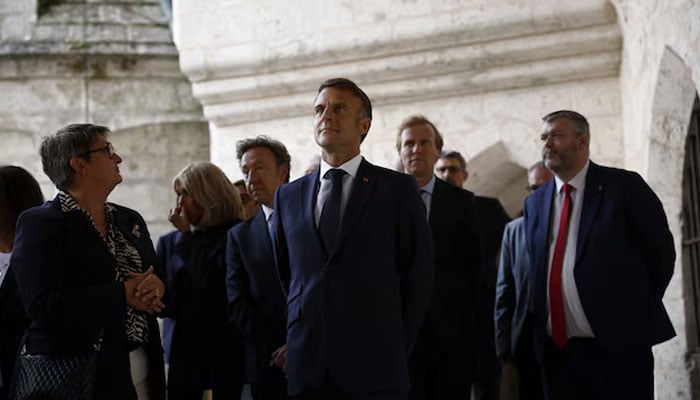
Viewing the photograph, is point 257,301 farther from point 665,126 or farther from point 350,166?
point 665,126

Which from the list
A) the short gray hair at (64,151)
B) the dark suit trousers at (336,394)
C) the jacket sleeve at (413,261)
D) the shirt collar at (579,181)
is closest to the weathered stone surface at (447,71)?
the shirt collar at (579,181)

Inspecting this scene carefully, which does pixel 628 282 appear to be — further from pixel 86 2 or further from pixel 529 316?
pixel 86 2

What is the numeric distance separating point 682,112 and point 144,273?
8.64 feet

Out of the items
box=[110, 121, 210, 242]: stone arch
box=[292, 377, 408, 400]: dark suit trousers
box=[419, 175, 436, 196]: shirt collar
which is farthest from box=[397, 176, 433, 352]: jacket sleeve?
box=[110, 121, 210, 242]: stone arch

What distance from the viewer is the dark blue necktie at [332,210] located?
3203mm

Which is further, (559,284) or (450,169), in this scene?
(450,169)

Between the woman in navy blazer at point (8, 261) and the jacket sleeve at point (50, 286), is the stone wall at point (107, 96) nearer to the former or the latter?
the woman in navy blazer at point (8, 261)

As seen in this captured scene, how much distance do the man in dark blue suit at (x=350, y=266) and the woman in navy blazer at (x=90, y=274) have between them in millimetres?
480

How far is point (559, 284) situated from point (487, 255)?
5.07ft

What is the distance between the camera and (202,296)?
4293 mm

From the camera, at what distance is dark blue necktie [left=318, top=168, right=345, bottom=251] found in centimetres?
320

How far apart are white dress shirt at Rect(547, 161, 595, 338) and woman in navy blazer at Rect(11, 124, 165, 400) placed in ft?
4.62

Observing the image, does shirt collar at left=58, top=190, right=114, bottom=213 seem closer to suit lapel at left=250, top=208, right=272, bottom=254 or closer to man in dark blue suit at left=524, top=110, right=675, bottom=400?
suit lapel at left=250, top=208, right=272, bottom=254

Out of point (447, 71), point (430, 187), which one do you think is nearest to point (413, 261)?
point (430, 187)
